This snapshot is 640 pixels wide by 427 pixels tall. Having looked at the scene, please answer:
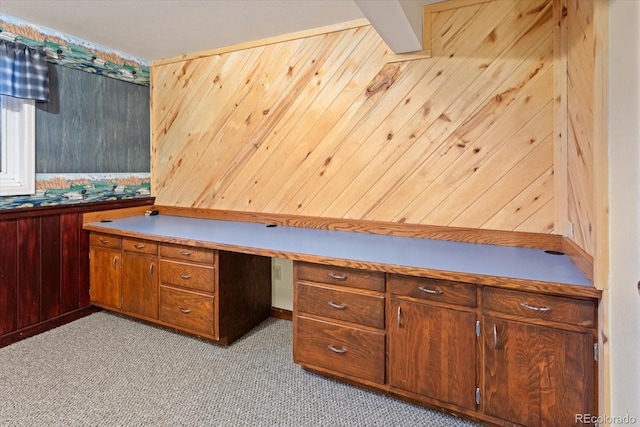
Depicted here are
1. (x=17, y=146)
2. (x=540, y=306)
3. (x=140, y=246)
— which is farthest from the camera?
(x=140, y=246)

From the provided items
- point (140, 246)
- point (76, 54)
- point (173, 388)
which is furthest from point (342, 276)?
point (76, 54)

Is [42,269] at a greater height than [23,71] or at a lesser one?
lesser

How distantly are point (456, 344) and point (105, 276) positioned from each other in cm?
276

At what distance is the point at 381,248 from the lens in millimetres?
2201

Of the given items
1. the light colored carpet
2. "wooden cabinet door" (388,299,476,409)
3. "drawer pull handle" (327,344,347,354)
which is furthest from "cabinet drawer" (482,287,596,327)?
"drawer pull handle" (327,344,347,354)

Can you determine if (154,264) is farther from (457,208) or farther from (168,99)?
(457,208)

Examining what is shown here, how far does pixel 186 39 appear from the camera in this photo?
3064mm

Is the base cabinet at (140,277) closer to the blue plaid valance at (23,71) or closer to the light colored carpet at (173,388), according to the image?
the light colored carpet at (173,388)

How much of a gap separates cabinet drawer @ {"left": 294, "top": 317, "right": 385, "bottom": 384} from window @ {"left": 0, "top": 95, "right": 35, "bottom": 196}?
230 centimetres

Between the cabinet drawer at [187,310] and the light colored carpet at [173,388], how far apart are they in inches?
6.0

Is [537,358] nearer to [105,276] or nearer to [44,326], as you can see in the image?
[105,276]

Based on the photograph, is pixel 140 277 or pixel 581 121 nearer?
pixel 581 121

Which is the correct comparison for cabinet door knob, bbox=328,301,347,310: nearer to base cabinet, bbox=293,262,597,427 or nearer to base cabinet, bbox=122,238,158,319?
base cabinet, bbox=293,262,597,427

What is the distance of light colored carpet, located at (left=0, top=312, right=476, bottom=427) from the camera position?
184cm
